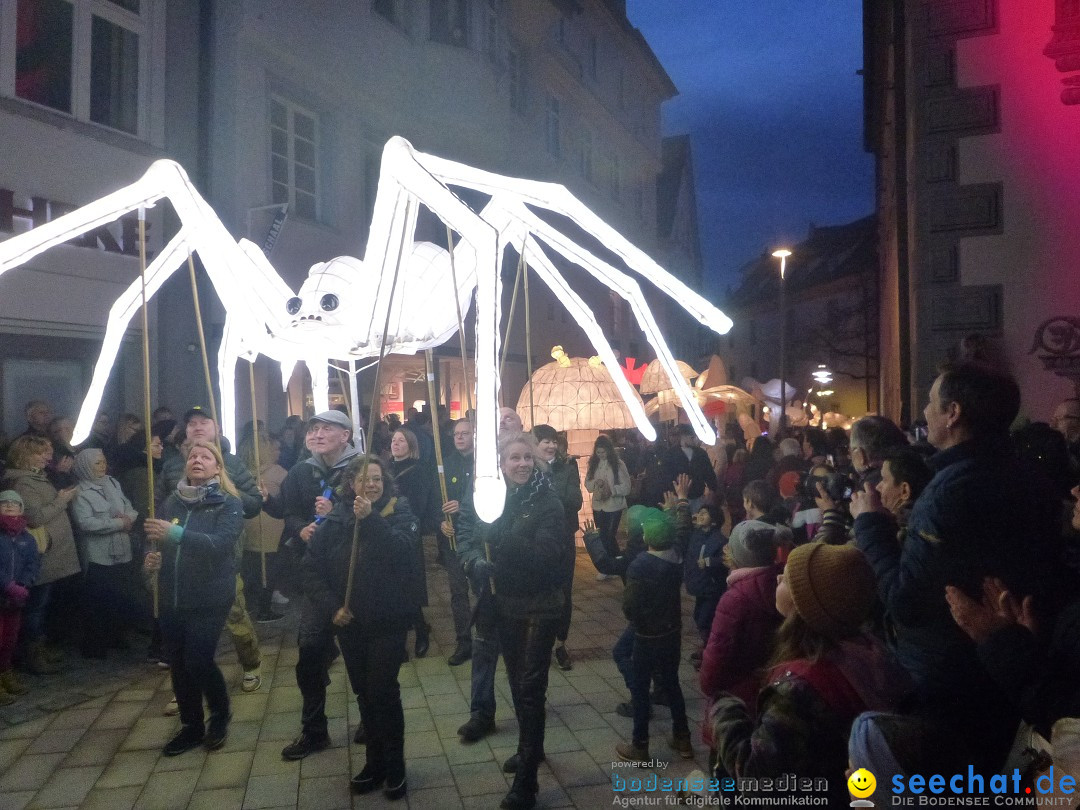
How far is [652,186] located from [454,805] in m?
26.0

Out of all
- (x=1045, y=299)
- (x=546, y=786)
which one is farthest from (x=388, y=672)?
(x=1045, y=299)

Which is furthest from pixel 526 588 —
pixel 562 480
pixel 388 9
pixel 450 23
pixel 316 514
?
pixel 450 23

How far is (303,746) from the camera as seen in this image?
159 inches

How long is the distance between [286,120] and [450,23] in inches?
150

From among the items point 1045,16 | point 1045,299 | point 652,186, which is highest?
point 652,186

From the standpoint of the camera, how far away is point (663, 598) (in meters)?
3.91

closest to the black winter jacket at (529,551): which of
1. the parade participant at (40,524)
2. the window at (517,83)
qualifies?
the parade participant at (40,524)

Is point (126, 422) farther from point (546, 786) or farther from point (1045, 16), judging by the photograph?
point (1045, 16)

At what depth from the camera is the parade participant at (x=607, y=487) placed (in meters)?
8.44

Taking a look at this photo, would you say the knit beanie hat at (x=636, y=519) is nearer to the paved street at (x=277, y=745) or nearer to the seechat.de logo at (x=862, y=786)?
the paved street at (x=277, y=745)

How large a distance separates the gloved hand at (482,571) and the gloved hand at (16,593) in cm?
306

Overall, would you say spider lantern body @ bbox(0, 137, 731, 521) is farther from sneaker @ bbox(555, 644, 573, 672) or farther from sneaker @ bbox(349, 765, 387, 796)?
sneaker @ bbox(349, 765, 387, 796)

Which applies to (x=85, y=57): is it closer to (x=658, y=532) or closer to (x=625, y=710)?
(x=658, y=532)

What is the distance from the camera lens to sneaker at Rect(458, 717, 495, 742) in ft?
13.8
